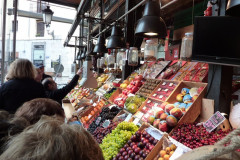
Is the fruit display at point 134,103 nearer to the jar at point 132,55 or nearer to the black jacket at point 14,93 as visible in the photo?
the jar at point 132,55

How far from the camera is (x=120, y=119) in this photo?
3.46 meters

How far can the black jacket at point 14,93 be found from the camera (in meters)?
2.71

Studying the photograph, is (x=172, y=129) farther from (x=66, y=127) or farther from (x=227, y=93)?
(x=66, y=127)

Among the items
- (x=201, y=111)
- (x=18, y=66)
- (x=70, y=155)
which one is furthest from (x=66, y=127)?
(x=18, y=66)

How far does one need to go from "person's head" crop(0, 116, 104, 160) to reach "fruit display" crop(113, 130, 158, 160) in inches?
62.4

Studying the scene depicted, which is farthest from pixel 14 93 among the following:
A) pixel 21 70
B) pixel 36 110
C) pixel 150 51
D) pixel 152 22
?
pixel 150 51

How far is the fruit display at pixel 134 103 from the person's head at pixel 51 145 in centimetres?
252

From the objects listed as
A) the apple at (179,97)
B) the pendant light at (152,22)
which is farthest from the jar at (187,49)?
the apple at (179,97)

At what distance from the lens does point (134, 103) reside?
348 cm

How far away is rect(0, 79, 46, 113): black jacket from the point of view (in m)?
2.71

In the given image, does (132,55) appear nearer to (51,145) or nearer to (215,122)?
(215,122)

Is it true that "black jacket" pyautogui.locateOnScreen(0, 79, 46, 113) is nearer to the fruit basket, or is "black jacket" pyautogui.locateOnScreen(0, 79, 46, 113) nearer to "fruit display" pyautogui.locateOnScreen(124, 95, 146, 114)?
"fruit display" pyautogui.locateOnScreen(124, 95, 146, 114)

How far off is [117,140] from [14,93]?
4.90ft

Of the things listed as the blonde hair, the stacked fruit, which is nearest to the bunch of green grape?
the stacked fruit
